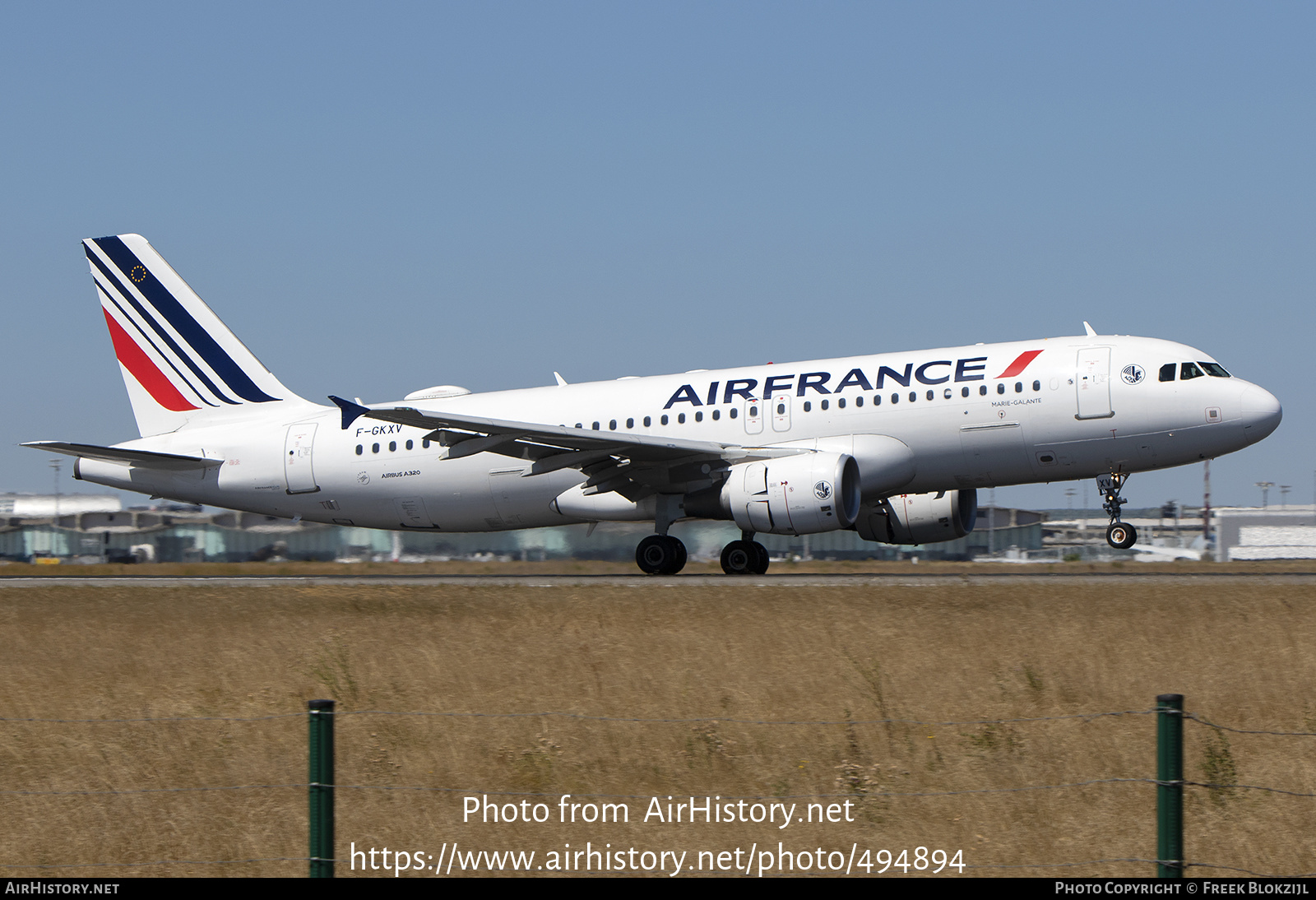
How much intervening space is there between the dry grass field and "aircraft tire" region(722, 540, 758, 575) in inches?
278

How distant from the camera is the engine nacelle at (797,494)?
2520 cm

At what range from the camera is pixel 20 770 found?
11.1 meters

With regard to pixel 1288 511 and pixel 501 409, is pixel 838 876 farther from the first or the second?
pixel 1288 511

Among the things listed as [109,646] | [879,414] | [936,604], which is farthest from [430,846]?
[879,414]

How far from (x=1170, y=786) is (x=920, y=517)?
2377 cm

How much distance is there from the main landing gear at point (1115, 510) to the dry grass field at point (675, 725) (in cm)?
410

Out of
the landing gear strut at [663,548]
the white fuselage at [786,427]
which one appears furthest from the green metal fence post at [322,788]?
the landing gear strut at [663,548]

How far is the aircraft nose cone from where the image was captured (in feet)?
84.4

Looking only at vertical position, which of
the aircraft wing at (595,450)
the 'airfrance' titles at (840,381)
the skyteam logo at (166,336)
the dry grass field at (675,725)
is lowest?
the dry grass field at (675,725)

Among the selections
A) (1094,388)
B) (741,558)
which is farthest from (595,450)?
(1094,388)

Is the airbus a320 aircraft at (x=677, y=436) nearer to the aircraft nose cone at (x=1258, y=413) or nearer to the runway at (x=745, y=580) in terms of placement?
the aircraft nose cone at (x=1258, y=413)

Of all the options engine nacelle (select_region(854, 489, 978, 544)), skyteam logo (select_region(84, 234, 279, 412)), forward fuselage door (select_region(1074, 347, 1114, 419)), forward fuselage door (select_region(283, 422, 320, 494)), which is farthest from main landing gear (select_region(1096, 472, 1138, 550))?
skyteam logo (select_region(84, 234, 279, 412))

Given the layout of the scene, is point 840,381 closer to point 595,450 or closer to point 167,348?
point 595,450

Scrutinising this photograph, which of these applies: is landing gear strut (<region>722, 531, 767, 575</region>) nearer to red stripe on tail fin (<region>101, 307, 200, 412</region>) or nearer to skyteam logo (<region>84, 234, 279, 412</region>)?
skyteam logo (<region>84, 234, 279, 412</region>)
